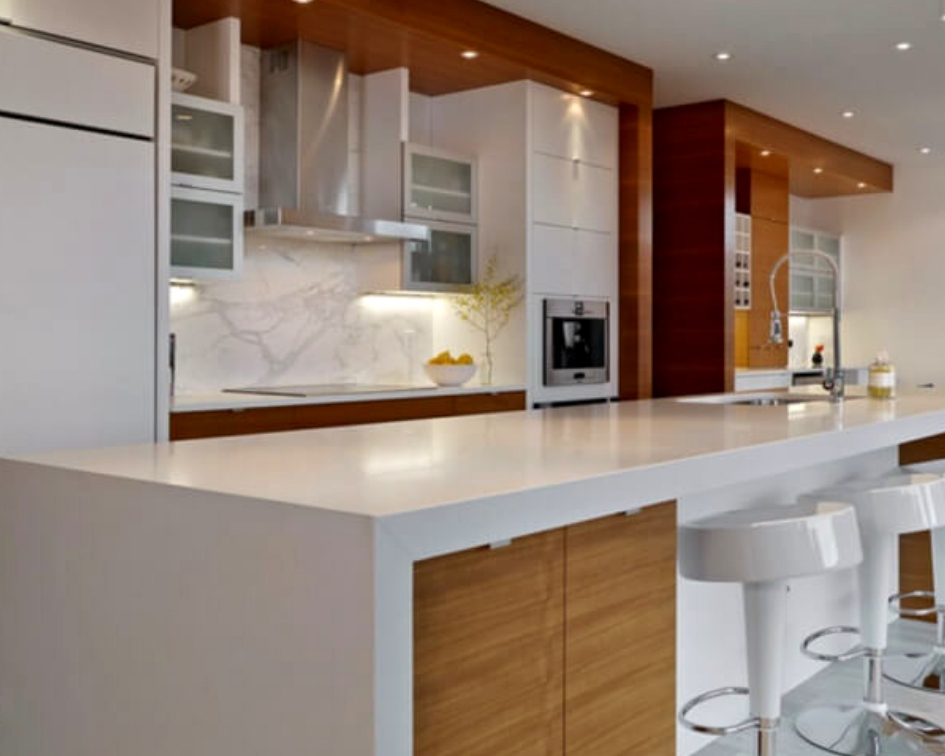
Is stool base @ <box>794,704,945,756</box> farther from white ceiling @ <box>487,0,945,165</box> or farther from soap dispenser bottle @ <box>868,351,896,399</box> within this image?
white ceiling @ <box>487,0,945,165</box>

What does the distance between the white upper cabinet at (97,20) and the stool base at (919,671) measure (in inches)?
130

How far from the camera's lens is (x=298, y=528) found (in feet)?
4.31

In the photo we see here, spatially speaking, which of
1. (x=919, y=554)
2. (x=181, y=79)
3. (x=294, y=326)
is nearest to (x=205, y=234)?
(x=181, y=79)

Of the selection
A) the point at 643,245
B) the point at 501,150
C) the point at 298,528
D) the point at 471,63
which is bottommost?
the point at 298,528

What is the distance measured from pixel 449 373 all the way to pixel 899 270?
5.77 m

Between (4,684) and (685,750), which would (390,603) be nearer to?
(4,684)

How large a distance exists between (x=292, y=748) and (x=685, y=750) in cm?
164

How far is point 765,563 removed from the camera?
195 centimetres

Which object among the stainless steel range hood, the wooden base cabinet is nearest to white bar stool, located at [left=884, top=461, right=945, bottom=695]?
the wooden base cabinet

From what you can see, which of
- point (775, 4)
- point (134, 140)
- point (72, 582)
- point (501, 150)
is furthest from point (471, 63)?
point (72, 582)

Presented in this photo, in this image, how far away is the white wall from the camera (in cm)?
888

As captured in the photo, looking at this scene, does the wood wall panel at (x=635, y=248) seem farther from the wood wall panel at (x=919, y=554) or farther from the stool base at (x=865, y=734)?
the stool base at (x=865, y=734)

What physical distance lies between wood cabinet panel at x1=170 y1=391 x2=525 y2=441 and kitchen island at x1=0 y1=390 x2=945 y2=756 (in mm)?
1483

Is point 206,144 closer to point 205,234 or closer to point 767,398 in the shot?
point 205,234
